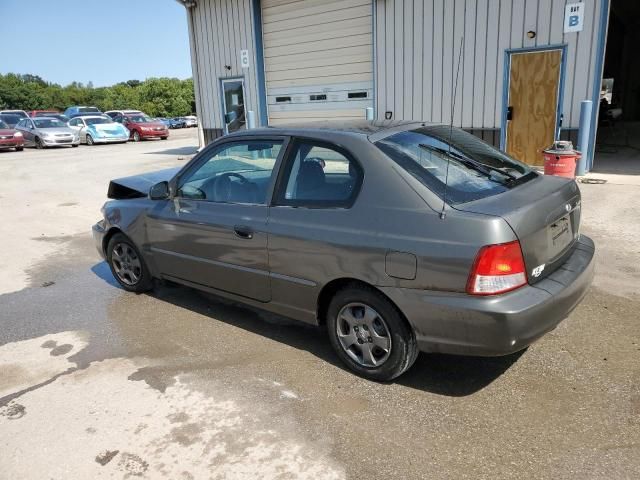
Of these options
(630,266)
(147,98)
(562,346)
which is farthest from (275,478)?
(147,98)

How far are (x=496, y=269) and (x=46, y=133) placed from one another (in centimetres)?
2626

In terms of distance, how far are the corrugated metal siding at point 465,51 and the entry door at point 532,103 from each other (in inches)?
8.1

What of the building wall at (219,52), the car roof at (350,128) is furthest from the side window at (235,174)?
the building wall at (219,52)

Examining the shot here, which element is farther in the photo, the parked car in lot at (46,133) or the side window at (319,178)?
the parked car in lot at (46,133)

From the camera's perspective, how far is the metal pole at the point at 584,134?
9.26 m

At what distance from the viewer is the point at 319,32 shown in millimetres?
13297

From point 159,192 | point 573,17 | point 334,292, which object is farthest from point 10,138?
point 334,292

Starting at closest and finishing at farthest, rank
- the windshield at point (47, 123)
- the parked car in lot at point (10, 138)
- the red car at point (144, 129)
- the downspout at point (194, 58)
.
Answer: the downspout at point (194, 58) → the parked car in lot at point (10, 138) → the windshield at point (47, 123) → the red car at point (144, 129)

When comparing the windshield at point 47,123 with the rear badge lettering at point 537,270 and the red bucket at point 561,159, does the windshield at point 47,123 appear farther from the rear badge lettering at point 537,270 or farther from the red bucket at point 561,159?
the rear badge lettering at point 537,270

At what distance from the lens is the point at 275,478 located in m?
2.55

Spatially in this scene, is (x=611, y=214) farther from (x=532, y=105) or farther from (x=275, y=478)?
(x=275, y=478)

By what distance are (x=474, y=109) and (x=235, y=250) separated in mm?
8529

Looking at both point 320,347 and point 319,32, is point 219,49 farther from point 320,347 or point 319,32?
point 320,347

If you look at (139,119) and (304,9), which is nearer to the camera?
(304,9)
